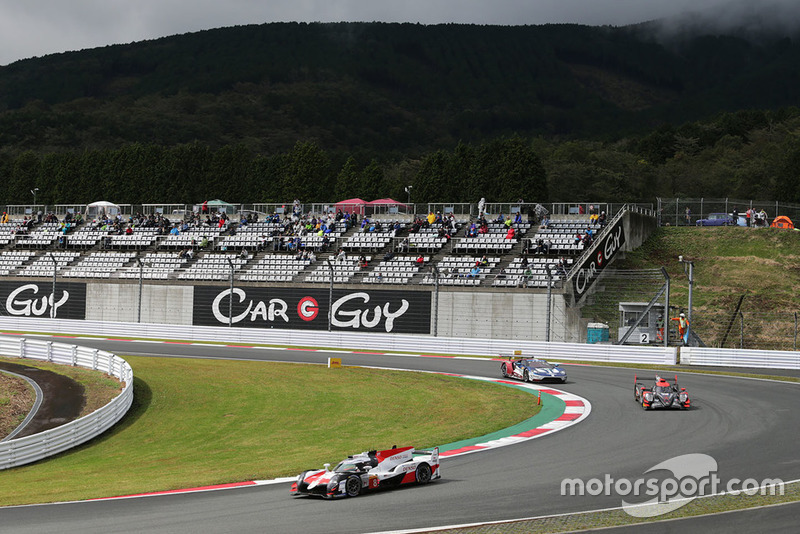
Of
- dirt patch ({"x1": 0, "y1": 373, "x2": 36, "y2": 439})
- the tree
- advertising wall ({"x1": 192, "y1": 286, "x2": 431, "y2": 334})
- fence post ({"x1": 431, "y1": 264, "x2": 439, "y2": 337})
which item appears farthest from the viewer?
the tree

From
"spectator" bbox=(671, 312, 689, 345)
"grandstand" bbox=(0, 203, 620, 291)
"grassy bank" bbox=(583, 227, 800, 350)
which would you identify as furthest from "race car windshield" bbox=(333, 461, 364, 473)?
"grandstand" bbox=(0, 203, 620, 291)

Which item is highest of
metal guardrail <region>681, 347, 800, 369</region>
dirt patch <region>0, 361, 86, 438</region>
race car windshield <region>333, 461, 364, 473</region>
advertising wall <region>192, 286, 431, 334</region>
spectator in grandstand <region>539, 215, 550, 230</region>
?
spectator in grandstand <region>539, 215, 550, 230</region>

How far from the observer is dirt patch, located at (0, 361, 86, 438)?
76.9 ft

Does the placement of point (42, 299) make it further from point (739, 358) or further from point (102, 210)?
point (739, 358)

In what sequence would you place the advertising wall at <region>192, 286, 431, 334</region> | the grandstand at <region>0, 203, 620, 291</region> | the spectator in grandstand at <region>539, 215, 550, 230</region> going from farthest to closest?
the spectator in grandstand at <region>539, 215, 550, 230</region>, the grandstand at <region>0, 203, 620, 291</region>, the advertising wall at <region>192, 286, 431, 334</region>

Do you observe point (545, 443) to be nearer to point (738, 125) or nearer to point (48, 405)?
point (48, 405)

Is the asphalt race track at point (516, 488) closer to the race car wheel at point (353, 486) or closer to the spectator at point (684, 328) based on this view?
the race car wheel at point (353, 486)

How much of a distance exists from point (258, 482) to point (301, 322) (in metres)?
32.1

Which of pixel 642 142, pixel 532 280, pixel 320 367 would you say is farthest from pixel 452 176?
pixel 320 367

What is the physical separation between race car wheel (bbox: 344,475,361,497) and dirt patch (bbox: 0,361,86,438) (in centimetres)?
1203

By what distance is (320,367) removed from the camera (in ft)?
113

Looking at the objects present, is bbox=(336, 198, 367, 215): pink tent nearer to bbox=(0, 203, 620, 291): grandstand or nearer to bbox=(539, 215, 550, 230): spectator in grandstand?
bbox=(0, 203, 620, 291): grandstand

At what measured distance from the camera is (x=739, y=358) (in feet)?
119

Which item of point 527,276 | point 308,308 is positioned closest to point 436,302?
point 527,276
